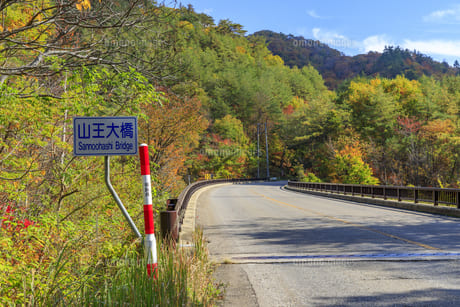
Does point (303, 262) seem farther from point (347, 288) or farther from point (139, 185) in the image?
point (139, 185)

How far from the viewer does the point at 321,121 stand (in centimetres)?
6875

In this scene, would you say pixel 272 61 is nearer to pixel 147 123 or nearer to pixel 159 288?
pixel 147 123

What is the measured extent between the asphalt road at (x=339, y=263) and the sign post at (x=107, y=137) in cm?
249

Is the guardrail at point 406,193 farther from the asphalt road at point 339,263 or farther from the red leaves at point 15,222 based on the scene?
the red leaves at point 15,222

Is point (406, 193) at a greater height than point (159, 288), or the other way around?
point (159, 288)

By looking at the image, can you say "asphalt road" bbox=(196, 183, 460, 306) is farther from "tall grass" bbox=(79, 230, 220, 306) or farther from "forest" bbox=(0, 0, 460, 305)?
"forest" bbox=(0, 0, 460, 305)

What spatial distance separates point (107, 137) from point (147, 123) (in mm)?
8035

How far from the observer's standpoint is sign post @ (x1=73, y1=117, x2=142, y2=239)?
13.9ft

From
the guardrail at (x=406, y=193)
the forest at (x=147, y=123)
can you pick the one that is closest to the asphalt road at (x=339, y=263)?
the forest at (x=147, y=123)

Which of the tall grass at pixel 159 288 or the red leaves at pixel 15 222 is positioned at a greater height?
the red leaves at pixel 15 222

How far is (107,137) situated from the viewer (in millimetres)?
4309

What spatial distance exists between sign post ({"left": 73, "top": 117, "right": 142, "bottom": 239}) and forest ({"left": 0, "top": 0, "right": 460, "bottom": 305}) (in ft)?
3.97

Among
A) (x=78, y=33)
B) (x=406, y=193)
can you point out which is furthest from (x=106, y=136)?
(x=406, y=193)

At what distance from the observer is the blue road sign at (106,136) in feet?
13.9
